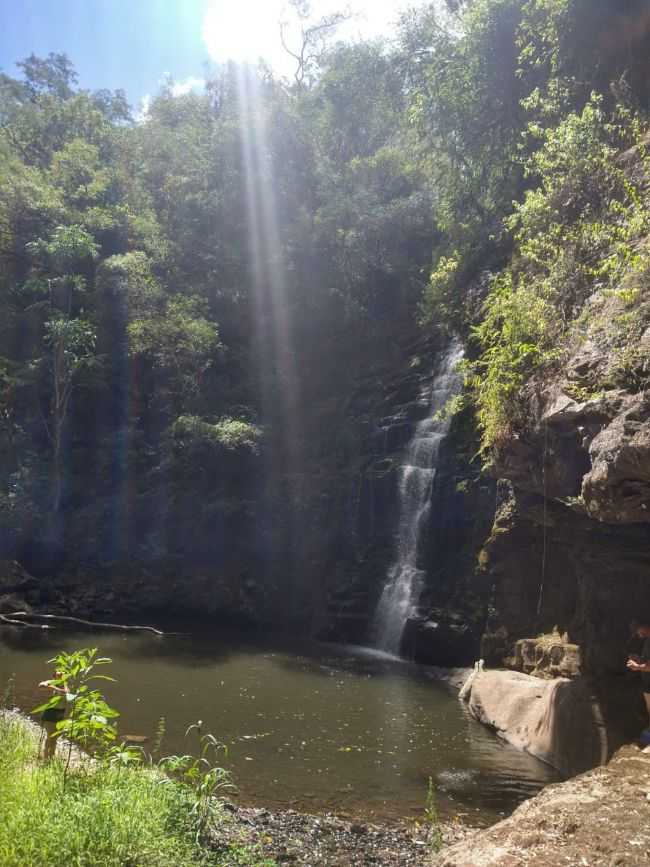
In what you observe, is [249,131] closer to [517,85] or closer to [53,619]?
[517,85]

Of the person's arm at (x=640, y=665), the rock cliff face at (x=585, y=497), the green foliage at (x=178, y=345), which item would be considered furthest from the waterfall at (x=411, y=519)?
the person's arm at (x=640, y=665)

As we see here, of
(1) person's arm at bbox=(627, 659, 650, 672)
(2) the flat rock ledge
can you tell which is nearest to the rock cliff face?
(1) person's arm at bbox=(627, 659, 650, 672)

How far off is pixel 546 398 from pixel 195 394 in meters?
17.2

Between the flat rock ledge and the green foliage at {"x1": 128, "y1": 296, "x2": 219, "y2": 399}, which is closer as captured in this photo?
the flat rock ledge

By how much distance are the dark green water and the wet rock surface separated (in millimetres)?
542

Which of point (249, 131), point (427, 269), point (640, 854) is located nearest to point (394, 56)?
point (249, 131)

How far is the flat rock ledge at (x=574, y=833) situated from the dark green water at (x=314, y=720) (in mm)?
→ 2094

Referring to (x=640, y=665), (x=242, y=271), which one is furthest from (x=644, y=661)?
(x=242, y=271)

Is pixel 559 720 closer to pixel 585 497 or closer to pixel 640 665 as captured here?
pixel 640 665

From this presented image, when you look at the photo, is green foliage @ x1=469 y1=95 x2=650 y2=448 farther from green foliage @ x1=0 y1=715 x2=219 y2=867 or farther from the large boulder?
green foliage @ x1=0 y1=715 x2=219 y2=867

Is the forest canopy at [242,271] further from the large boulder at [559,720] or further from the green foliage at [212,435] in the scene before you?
the large boulder at [559,720]

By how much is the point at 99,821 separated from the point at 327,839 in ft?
9.01

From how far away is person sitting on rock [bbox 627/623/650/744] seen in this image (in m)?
8.08

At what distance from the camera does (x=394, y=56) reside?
28719 millimetres
